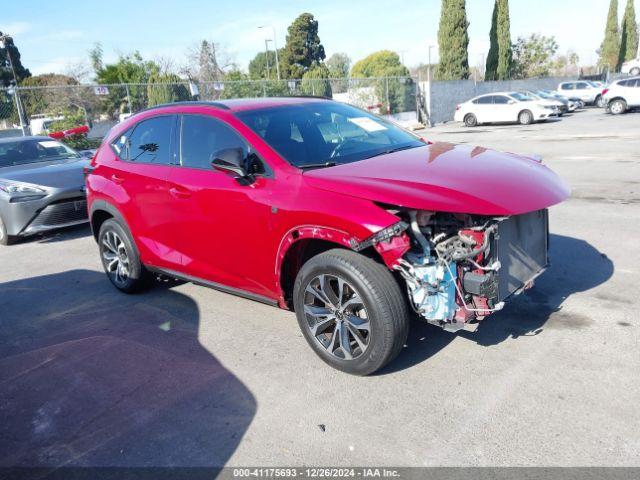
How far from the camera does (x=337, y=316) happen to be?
3.58 meters

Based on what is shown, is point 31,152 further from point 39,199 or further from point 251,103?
point 251,103

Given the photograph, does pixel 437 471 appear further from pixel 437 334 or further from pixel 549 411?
pixel 437 334

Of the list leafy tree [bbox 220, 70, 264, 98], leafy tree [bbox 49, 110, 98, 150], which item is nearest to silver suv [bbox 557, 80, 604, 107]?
leafy tree [bbox 220, 70, 264, 98]

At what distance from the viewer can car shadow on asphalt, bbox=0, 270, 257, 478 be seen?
9.93 feet

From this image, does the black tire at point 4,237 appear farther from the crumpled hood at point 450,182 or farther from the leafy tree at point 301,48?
the leafy tree at point 301,48

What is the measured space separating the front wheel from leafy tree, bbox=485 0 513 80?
56.8 ft

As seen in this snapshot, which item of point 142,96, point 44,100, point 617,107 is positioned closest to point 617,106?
point 617,107

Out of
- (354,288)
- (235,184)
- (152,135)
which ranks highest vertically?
(152,135)

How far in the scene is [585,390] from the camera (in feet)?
10.5

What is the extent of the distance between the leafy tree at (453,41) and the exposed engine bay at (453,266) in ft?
118

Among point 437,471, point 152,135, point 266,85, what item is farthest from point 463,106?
point 437,471

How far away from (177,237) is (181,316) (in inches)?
29.3

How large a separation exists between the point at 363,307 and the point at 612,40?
68.4 meters

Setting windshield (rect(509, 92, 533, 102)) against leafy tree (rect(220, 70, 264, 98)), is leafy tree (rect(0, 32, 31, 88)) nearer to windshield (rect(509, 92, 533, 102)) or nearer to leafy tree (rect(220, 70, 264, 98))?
leafy tree (rect(220, 70, 264, 98))
